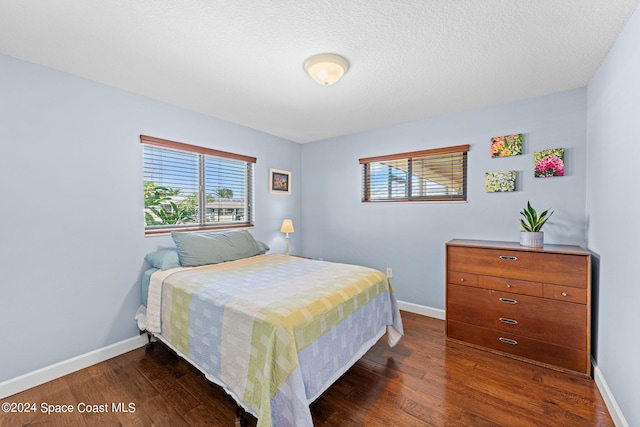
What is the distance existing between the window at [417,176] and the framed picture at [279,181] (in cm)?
119

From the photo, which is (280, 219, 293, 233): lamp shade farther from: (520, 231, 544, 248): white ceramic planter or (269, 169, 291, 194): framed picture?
(520, 231, 544, 248): white ceramic planter

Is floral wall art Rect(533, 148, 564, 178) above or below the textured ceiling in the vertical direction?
below

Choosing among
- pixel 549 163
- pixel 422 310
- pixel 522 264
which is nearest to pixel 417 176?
pixel 549 163

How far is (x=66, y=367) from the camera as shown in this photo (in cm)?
209

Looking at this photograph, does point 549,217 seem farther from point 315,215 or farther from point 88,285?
point 88,285

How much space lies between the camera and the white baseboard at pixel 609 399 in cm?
151

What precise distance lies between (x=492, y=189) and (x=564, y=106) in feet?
3.04

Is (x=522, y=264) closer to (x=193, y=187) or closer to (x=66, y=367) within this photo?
(x=193, y=187)

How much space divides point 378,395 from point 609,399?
4.71 feet

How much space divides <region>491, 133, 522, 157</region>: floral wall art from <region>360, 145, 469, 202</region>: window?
0.26m

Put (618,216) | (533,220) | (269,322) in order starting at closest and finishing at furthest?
(269,322) < (618,216) < (533,220)

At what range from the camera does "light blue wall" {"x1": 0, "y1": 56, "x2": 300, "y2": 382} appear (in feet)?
6.23

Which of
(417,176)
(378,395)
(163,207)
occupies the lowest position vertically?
(378,395)

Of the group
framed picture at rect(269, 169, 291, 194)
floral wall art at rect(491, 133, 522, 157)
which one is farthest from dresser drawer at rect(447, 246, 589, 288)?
framed picture at rect(269, 169, 291, 194)
